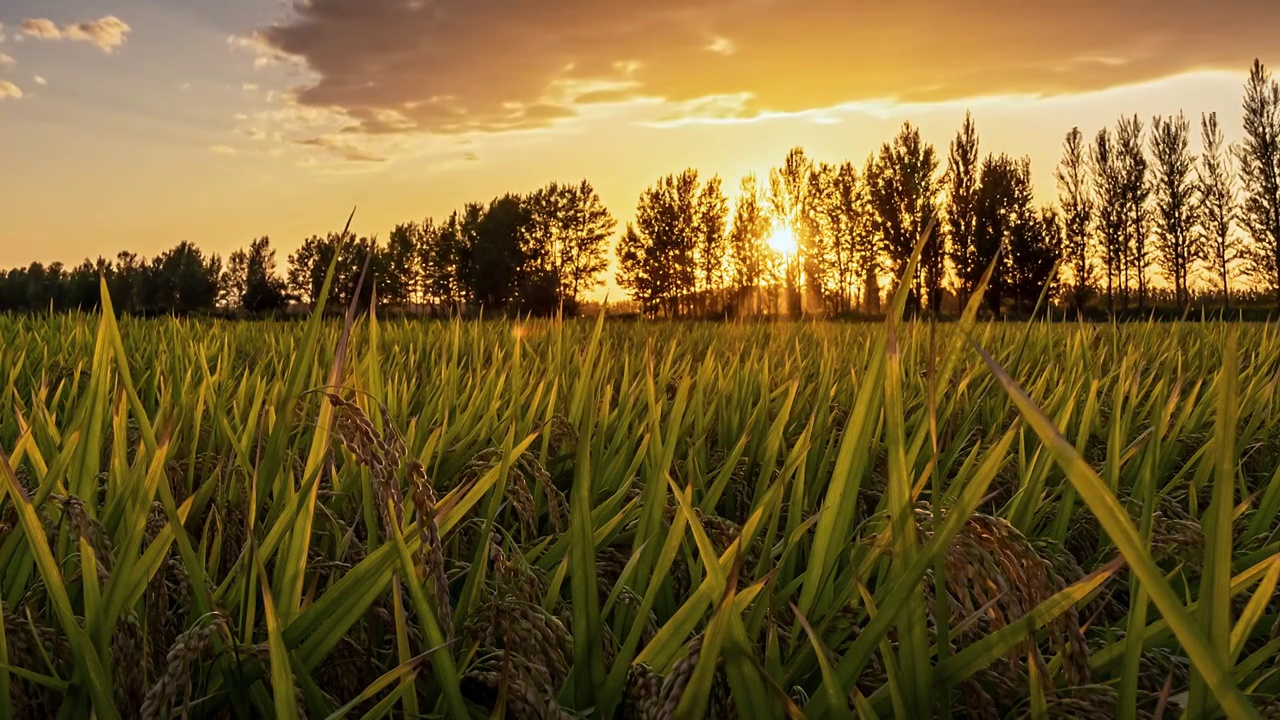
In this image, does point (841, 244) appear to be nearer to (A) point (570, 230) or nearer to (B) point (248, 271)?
(A) point (570, 230)

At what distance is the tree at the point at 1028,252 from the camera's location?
47.5 metres

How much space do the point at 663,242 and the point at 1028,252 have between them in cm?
2379

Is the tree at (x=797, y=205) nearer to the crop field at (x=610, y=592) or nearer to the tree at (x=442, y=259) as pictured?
the tree at (x=442, y=259)

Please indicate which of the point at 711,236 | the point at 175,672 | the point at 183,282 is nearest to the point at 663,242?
the point at 711,236

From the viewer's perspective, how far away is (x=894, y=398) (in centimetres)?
96

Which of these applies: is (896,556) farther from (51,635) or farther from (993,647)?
(51,635)

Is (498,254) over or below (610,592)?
over

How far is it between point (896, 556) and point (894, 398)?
18 cm

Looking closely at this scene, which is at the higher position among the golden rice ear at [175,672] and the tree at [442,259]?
the tree at [442,259]

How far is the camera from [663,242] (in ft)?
197

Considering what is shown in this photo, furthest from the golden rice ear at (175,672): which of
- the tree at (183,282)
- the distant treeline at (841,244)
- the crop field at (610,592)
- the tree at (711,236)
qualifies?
the tree at (183,282)

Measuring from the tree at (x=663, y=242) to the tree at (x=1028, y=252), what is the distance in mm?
21363

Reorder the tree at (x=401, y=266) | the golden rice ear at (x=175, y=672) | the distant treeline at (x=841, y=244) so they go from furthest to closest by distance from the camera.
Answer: the tree at (x=401, y=266), the distant treeline at (x=841, y=244), the golden rice ear at (x=175, y=672)

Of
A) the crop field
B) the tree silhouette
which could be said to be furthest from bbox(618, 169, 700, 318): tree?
the crop field
